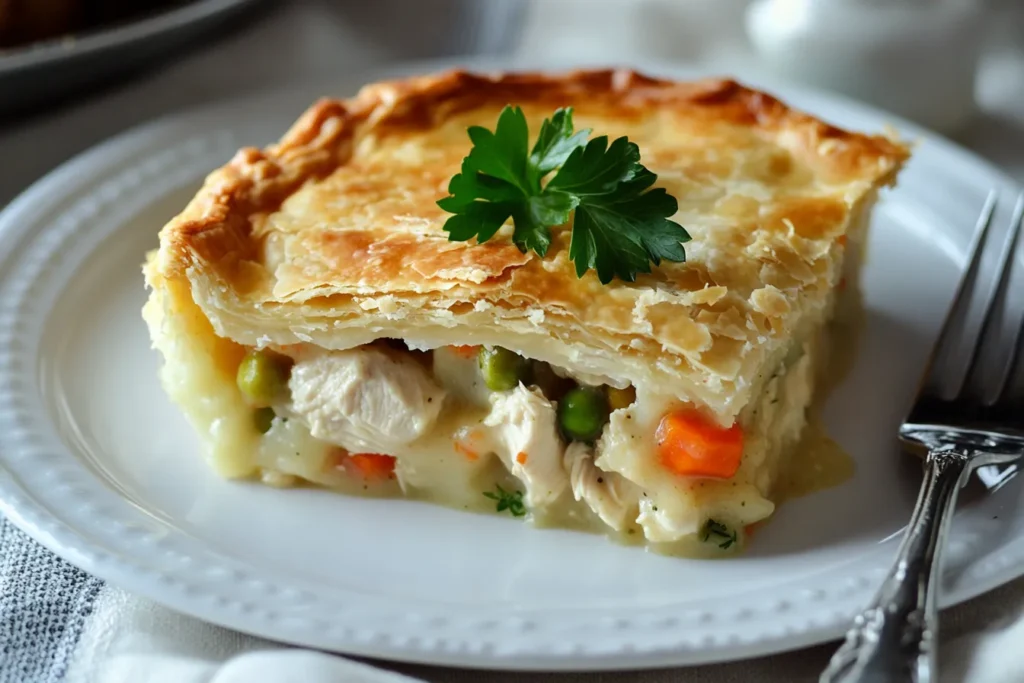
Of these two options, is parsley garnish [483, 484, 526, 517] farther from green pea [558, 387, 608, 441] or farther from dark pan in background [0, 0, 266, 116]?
dark pan in background [0, 0, 266, 116]

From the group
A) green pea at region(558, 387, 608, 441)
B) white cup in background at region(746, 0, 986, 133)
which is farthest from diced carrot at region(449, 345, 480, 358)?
white cup in background at region(746, 0, 986, 133)

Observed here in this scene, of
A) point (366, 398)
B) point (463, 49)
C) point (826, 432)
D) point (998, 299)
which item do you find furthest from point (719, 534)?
point (463, 49)

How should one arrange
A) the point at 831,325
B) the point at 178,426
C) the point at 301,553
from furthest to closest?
the point at 831,325 → the point at 178,426 → the point at 301,553

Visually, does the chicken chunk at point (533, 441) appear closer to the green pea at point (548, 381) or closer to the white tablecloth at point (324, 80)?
the green pea at point (548, 381)

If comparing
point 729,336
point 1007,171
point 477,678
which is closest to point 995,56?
point 1007,171

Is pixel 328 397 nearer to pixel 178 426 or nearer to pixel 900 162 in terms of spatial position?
pixel 178 426

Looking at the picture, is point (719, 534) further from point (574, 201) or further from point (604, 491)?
point (574, 201)
